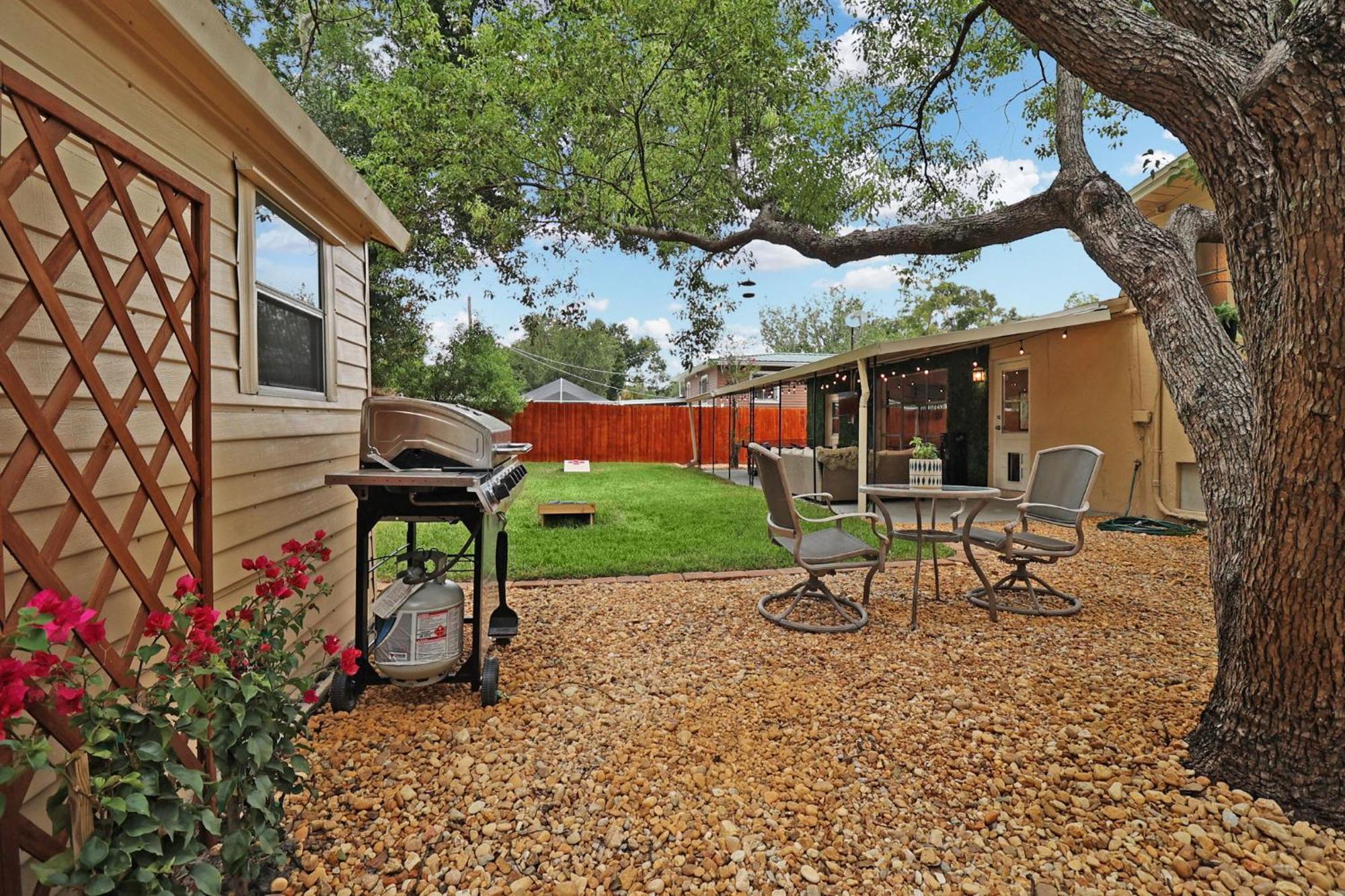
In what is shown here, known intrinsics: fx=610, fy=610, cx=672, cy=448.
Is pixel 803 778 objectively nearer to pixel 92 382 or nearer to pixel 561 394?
pixel 92 382

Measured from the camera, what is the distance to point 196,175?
215 cm

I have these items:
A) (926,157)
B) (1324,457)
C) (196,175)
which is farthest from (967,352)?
(196,175)

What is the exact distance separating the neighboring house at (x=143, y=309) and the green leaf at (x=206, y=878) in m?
0.29

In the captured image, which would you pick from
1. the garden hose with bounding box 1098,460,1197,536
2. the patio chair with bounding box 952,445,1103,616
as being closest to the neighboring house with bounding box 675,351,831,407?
the garden hose with bounding box 1098,460,1197,536

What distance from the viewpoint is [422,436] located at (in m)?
2.68

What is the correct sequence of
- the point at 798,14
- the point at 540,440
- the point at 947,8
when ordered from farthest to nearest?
1. the point at 540,440
2. the point at 798,14
3. the point at 947,8

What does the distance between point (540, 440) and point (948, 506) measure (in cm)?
1213

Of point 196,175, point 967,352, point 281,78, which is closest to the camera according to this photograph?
point 196,175

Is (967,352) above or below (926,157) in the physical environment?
below

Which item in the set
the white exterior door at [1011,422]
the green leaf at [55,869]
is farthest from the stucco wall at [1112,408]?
the green leaf at [55,869]

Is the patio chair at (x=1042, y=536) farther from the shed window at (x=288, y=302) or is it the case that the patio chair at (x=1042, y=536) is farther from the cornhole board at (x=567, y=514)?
the cornhole board at (x=567, y=514)

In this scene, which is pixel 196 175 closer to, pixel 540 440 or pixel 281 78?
pixel 281 78

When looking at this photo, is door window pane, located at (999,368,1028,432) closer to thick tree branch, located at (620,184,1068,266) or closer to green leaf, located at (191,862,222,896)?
thick tree branch, located at (620,184,1068,266)

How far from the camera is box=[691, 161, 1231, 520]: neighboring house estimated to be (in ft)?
22.7
